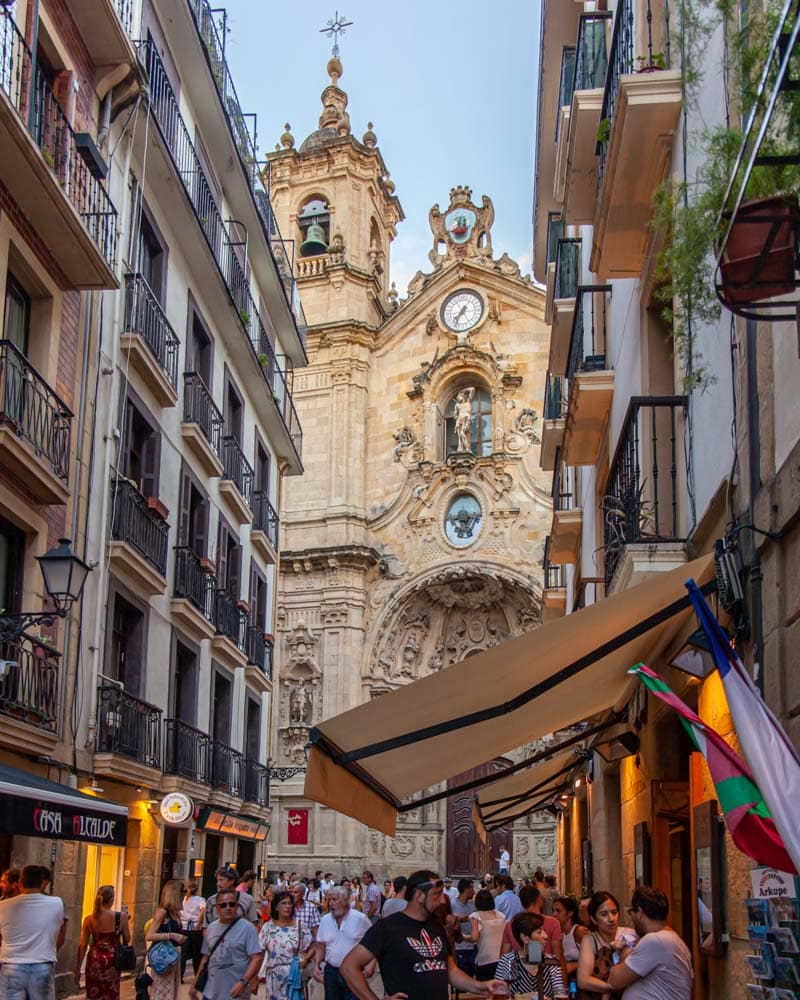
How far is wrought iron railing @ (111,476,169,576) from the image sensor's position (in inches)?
604

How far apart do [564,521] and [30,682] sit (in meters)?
8.92

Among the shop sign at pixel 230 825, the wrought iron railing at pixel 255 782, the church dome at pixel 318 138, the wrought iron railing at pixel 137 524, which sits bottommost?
the shop sign at pixel 230 825

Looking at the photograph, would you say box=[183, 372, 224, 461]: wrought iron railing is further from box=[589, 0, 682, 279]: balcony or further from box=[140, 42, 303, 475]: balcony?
box=[589, 0, 682, 279]: balcony

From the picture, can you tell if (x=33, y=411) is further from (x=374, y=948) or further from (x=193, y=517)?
(x=374, y=948)

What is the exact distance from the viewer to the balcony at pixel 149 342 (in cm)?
1584

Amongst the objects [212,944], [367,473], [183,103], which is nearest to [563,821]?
[367,473]

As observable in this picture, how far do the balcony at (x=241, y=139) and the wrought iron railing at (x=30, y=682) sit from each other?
9.67 metres

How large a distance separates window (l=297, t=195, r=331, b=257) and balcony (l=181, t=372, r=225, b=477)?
1954 cm

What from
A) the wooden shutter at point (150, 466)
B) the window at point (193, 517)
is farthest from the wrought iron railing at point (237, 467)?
the wooden shutter at point (150, 466)

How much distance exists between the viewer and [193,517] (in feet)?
65.3

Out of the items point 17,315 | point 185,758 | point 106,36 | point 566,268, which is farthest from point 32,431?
point 566,268

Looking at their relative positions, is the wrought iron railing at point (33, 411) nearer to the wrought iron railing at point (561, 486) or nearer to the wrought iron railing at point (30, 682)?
the wrought iron railing at point (30, 682)

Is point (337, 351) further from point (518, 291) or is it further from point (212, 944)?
point (212, 944)

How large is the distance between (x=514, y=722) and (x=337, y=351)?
29.7m
